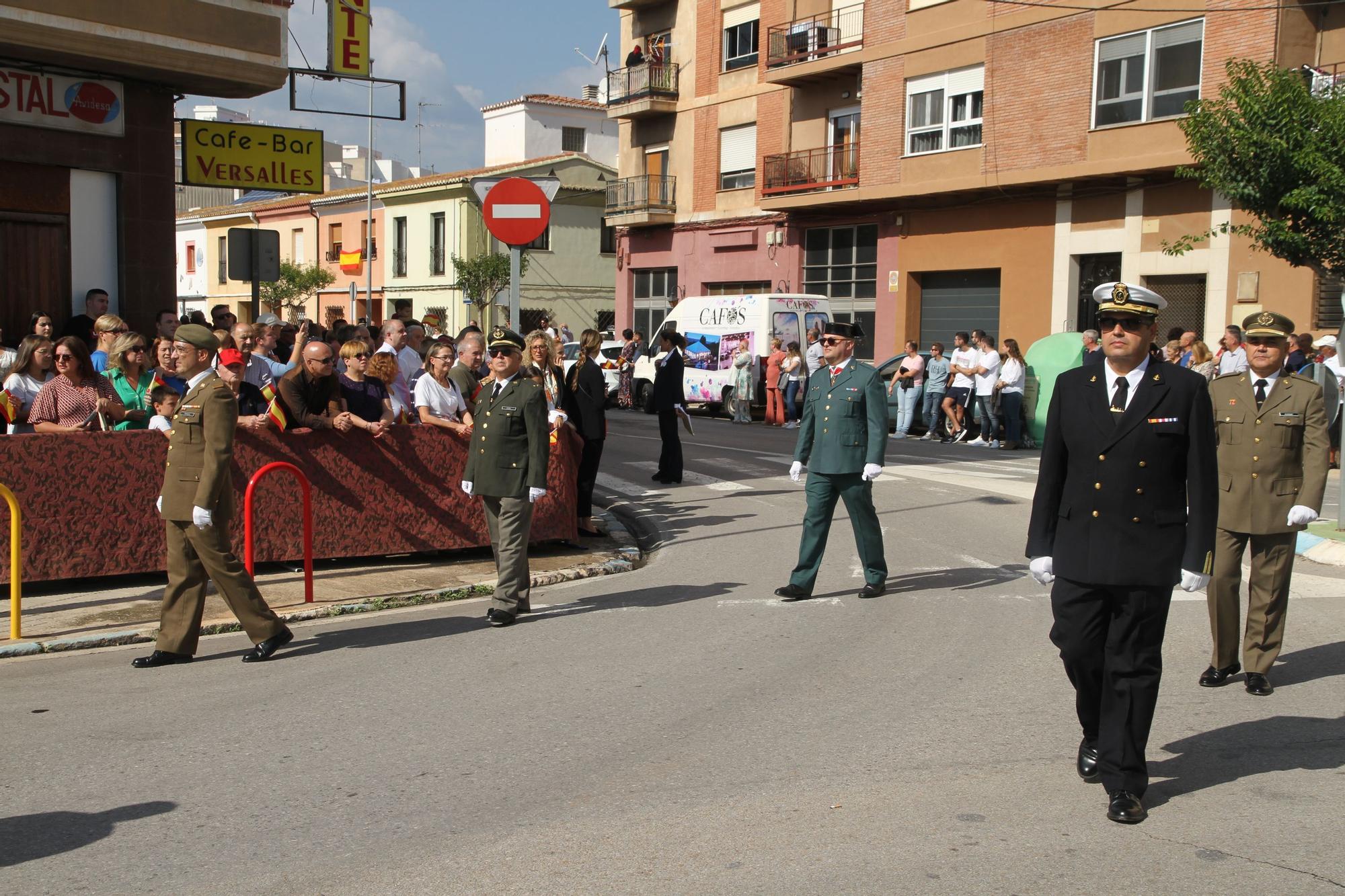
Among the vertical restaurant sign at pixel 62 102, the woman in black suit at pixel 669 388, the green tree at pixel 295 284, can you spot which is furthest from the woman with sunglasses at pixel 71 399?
the green tree at pixel 295 284

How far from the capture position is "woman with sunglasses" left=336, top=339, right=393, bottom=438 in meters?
10.0

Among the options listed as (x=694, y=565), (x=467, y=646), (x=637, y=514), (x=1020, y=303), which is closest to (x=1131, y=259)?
(x=1020, y=303)

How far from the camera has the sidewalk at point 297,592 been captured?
26.0 ft

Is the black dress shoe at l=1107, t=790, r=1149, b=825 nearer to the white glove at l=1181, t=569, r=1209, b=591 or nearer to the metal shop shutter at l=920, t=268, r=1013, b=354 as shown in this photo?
the white glove at l=1181, t=569, r=1209, b=591

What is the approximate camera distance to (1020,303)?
27.7 meters

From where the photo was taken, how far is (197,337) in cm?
708

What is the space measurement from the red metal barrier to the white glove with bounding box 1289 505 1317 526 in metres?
6.08

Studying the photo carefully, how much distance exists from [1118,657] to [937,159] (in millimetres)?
25617

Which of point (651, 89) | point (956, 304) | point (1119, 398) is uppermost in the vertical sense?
point (651, 89)

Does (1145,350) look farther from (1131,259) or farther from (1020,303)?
(1020,303)

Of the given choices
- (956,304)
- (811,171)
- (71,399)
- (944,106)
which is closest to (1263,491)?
(71,399)

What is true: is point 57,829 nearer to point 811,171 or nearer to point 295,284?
point 811,171

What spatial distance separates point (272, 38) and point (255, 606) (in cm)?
951

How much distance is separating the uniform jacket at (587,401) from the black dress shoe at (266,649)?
524 cm
